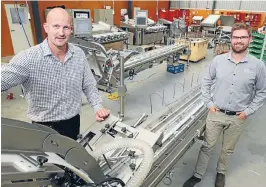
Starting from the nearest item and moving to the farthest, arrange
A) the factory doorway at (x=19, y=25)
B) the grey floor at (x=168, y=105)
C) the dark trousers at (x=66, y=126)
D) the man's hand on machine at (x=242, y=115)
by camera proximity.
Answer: the dark trousers at (x=66, y=126)
the man's hand on machine at (x=242, y=115)
the grey floor at (x=168, y=105)
the factory doorway at (x=19, y=25)

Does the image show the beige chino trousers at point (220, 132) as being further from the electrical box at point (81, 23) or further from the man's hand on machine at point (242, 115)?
the electrical box at point (81, 23)

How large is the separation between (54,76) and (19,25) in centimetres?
508

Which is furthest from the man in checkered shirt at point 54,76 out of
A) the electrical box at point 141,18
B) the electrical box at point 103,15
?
the electrical box at point 141,18

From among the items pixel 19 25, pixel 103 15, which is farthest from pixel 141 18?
pixel 19 25

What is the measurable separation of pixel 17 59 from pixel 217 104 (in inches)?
59.1

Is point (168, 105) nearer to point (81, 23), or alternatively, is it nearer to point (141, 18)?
point (81, 23)

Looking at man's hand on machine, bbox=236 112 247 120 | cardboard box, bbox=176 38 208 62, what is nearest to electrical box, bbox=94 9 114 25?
cardboard box, bbox=176 38 208 62

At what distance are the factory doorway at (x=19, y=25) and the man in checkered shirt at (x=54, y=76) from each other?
487 centimetres

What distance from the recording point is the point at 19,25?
18.1 ft

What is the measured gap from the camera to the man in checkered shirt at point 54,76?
1.22m

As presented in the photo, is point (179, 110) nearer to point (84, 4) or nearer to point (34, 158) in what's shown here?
point (34, 158)

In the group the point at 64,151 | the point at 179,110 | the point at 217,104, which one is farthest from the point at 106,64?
the point at 64,151

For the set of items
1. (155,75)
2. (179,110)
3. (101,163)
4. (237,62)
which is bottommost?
(155,75)

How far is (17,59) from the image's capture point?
121 centimetres
